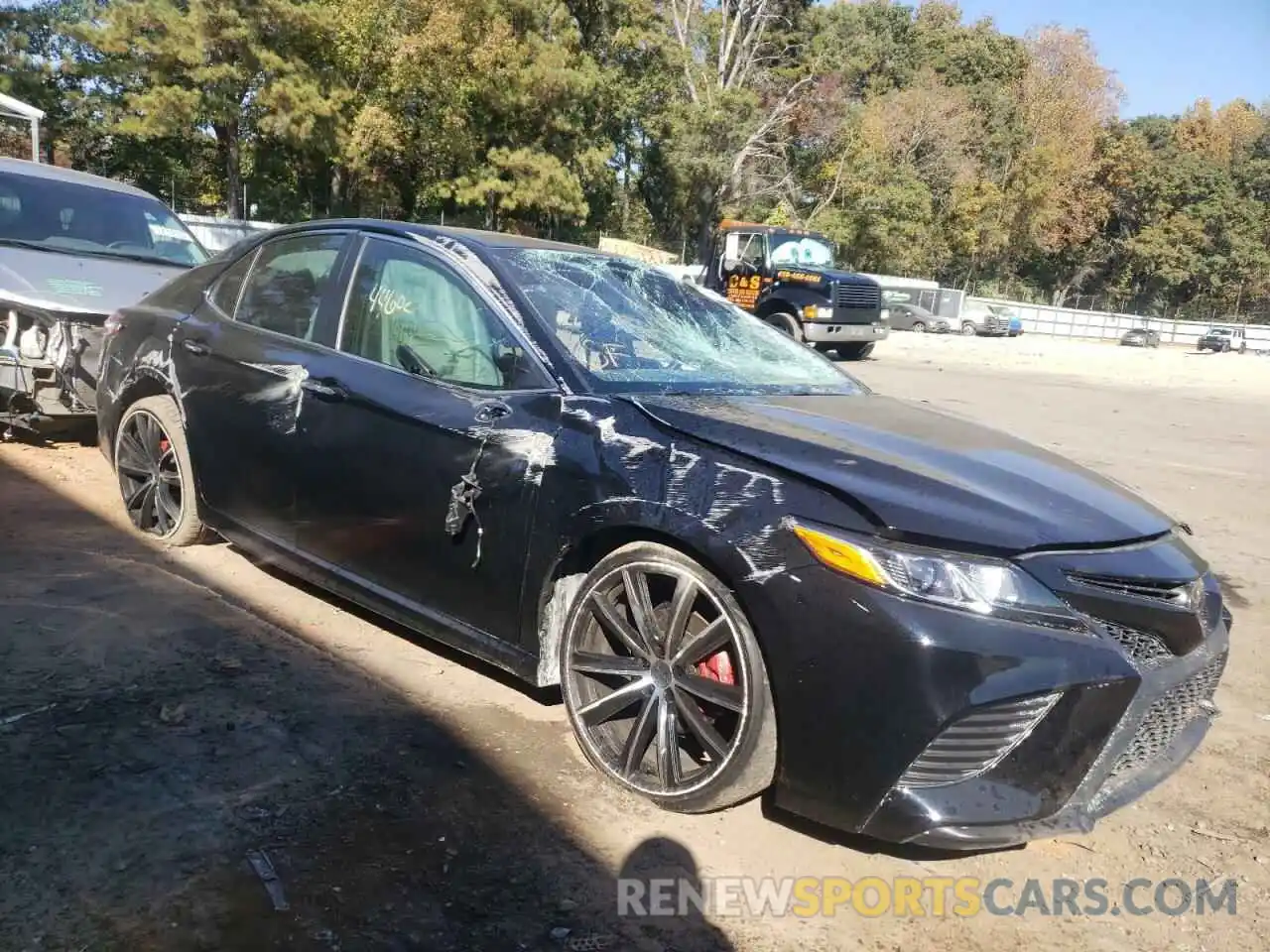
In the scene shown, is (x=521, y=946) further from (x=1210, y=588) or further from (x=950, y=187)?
(x=950, y=187)

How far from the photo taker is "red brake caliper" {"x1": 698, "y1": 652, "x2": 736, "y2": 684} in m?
2.61

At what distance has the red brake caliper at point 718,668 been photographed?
2.61 metres

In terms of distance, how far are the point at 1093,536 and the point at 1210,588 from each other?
1.71 ft

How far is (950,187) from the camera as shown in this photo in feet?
167

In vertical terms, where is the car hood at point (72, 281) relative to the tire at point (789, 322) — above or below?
above

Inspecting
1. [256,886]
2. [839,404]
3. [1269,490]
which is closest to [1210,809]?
[839,404]

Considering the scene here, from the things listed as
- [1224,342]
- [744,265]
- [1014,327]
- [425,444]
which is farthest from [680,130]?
[425,444]

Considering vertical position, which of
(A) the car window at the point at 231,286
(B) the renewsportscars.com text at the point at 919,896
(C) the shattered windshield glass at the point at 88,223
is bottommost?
(B) the renewsportscars.com text at the point at 919,896

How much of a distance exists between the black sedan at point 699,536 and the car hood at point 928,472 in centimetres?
1

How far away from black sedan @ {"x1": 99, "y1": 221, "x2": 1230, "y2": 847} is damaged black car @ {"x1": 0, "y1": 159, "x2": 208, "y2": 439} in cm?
211

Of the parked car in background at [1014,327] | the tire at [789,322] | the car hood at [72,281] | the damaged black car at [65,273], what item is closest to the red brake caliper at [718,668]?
the damaged black car at [65,273]

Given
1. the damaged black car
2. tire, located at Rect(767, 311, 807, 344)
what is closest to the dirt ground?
the damaged black car

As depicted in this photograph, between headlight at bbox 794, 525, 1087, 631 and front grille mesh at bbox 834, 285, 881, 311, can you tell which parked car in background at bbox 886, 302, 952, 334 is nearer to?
front grille mesh at bbox 834, 285, 881, 311

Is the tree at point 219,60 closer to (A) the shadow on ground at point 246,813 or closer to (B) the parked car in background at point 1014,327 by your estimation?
(B) the parked car in background at point 1014,327
